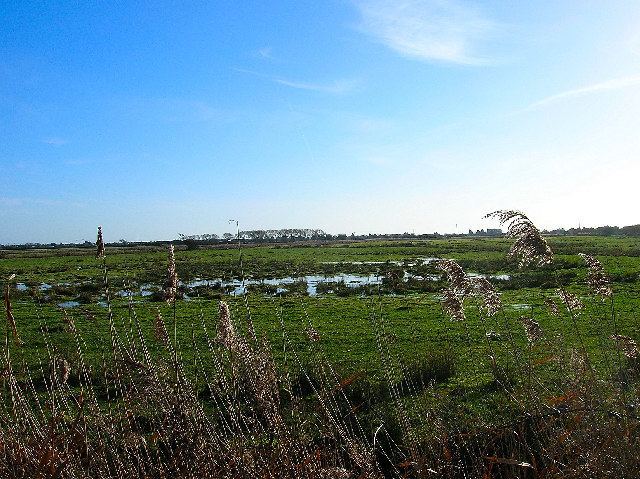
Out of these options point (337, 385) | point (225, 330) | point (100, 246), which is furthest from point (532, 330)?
point (100, 246)

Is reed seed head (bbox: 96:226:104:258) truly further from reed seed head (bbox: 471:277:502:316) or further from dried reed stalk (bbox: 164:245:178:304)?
reed seed head (bbox: 471:277:502:316)

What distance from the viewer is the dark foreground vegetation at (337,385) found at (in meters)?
3.39

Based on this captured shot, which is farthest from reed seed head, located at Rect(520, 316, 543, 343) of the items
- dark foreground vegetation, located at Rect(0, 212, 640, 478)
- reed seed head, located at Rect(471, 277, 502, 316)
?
reed seed head, located at Rect(471, 277, 502, 316)

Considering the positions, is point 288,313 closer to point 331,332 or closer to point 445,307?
point 331,332

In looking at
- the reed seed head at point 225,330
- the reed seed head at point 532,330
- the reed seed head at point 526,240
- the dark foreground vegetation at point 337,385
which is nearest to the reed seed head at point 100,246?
the dark foreground vegetation at point 337,385

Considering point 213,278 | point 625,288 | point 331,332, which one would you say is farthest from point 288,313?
point 213,278

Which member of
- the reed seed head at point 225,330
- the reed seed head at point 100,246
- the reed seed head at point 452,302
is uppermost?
the reed seed head at point 100,246

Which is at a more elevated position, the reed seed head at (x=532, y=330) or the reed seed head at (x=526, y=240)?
the reed seed head at (x=526, y=240)

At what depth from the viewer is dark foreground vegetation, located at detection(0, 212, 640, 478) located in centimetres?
339

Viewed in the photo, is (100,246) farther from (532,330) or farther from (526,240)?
(532,330)

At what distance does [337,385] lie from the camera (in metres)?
4.32

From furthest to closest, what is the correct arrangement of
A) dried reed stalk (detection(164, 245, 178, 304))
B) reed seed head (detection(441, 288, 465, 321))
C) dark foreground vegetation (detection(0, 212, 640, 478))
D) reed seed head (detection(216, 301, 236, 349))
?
reed seed head (detection(441, 288, 465, 321)), reed seed head (detection(216, 301, 236, 349)), dark foreground vegetation (detection(0, 212, 640, 478)), dried reed stalk (detection(164, 245, 178, 304))

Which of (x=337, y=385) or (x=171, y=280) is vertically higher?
(x=171, y=280)

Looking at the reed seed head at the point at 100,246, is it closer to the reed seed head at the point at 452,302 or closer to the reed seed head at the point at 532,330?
the reed seed head at the point at 452,302
